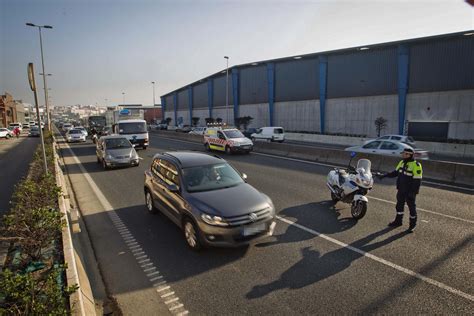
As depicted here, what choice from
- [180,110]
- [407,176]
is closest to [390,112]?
[407,176]

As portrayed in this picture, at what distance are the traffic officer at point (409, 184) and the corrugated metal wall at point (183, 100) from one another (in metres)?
67.7

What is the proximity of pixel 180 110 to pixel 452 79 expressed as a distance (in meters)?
61.1

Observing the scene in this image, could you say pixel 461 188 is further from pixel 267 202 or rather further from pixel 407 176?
pixel 267 202

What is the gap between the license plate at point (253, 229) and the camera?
5.19 meters

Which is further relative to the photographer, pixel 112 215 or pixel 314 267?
pixel 112 215

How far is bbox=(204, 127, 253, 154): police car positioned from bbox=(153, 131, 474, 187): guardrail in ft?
7.49

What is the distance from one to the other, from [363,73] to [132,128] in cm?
Result: 2609

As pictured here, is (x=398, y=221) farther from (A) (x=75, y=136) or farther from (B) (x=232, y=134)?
(A) (x=75, y=136)

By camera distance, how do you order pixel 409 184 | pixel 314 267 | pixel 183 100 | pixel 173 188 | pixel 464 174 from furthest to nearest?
pixel 183 100 → pixel 464 174 → pixel 409 184 → pixel 173 188 → pixel 314 267

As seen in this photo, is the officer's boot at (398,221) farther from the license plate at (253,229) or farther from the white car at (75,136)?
the white car at (75,136)

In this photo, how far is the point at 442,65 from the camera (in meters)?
26.9

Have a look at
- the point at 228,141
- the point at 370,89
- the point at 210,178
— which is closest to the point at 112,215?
the point at 210,178

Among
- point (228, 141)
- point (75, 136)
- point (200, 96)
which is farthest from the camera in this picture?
point (200, 96)

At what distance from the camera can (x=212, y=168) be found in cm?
673
